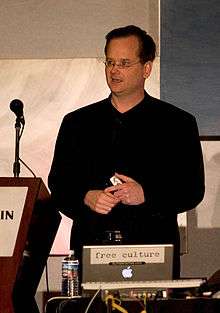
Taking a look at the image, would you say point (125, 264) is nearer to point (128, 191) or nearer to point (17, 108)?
point (128, 191)

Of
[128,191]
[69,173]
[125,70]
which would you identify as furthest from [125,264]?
[125,70]

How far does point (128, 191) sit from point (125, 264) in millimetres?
700

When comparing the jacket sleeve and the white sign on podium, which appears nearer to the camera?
the white sign on podium

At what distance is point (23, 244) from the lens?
116 inches

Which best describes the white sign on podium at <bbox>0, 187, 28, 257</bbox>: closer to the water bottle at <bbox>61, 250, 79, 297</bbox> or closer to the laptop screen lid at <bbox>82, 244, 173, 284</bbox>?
the water bottle at <bbox>61, 250, 79, 297</bbox>

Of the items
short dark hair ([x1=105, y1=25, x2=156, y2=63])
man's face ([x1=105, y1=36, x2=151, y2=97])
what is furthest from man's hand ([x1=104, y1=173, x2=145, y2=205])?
short dark hair ([x1=105, y1=25, x2=156, y2=63])

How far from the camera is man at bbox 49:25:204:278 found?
3332mm

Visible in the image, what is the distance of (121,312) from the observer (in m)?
2.26

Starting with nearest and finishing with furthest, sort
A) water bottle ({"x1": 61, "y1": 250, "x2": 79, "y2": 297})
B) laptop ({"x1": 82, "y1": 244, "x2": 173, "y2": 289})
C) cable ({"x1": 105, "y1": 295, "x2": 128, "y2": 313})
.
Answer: cable ({"x1": 105, "y1": 295, "x2": 128, "y2": 313}), laptop ({"x1": 82, "y1": 244, "x2": 173, "y2": 289}), water bottle ({"x1": 61, "y1": 250, "x2": 79, "y2": 297})

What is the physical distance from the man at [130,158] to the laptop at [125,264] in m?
0.70

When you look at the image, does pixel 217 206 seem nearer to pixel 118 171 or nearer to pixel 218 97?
pixel 218 97

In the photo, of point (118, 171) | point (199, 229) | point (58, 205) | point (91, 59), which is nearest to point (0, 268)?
point (58, 205)

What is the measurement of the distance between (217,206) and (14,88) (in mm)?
1347

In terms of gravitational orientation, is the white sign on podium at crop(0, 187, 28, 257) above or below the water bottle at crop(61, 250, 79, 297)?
above
